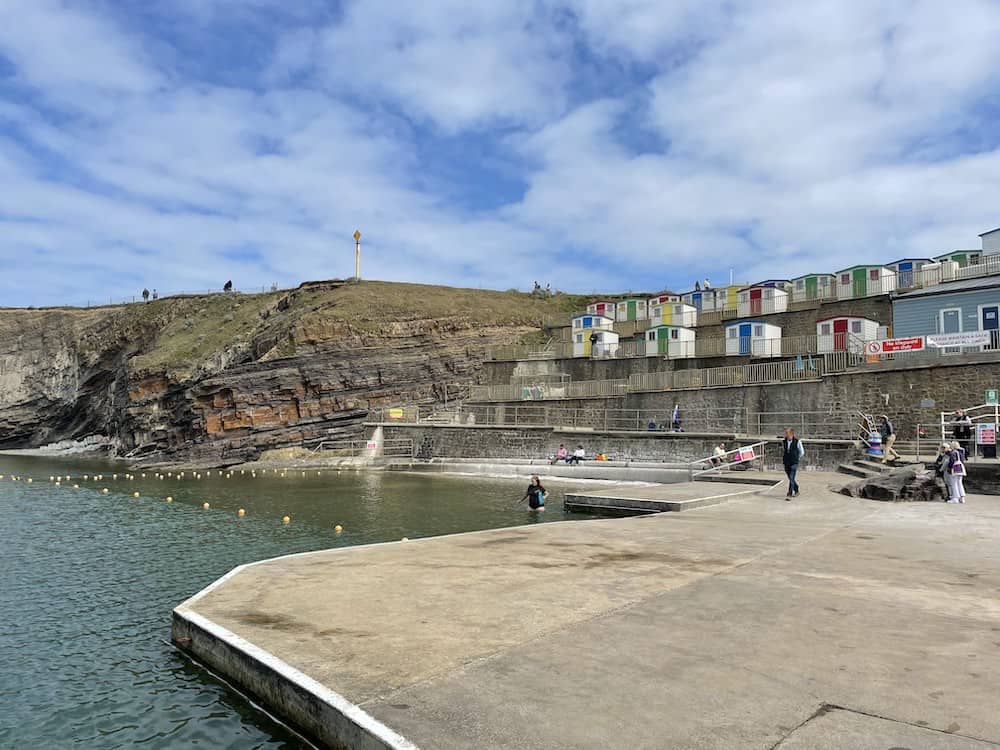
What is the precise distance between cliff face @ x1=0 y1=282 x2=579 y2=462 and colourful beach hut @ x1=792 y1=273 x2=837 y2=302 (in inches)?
1060

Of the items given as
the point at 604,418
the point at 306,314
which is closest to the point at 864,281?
the point at 604,418

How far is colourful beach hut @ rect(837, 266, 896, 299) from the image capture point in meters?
43.5

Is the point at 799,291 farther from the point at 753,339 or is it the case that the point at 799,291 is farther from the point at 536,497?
the point at 536,497

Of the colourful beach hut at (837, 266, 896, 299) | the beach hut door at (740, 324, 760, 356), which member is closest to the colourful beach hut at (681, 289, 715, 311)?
the colourful beach hut at (837, 266, 896, 299)

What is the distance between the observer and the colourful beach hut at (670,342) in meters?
47.9

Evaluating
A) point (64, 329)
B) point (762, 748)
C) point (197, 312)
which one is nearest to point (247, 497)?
point (762, 748)

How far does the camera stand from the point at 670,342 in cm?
4803

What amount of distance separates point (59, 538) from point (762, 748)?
20605 mm

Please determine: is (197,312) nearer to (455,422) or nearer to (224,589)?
(455,422)

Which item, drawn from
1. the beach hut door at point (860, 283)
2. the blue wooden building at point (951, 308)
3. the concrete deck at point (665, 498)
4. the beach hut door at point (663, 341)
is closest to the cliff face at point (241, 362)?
the beach hut door at point (663, 341)

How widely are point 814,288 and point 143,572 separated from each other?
1923 inches

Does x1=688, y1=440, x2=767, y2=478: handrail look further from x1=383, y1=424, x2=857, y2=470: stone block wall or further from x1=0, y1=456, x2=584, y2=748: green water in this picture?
x1=0, y1=456, x2=584, y2=748: green water

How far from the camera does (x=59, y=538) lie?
18.8m

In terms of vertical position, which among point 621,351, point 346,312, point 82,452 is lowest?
point 82,452
